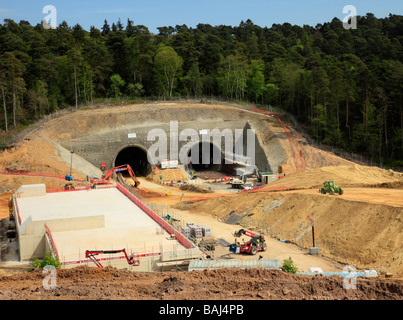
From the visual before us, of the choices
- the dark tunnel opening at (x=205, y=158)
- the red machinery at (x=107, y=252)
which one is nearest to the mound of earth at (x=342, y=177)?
the dark tunnel opening at (x=205, y=158)

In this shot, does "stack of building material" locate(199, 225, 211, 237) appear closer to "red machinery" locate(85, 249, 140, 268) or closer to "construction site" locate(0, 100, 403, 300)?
"construction site" locate(0, 100, 403, 300)

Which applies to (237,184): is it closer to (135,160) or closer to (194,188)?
(194,188)

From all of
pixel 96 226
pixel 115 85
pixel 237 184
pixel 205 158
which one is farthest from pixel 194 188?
pixel 115 85

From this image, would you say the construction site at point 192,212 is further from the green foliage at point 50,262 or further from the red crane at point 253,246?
the green foliage at point 50,262

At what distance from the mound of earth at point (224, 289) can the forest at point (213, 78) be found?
50541mm

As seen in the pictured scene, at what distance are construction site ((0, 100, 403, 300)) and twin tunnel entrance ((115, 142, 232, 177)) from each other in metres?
0.27

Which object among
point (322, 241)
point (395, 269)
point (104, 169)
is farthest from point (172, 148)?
point (395, 269)

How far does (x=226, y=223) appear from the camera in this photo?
43.7m

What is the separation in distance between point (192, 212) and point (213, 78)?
4961cm

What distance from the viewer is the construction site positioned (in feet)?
64.4

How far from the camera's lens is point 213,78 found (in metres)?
93.3

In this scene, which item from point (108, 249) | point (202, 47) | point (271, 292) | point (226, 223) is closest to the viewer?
point (271, 292)

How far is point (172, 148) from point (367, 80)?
2911cm

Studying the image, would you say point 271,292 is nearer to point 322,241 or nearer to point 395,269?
point 395,269
